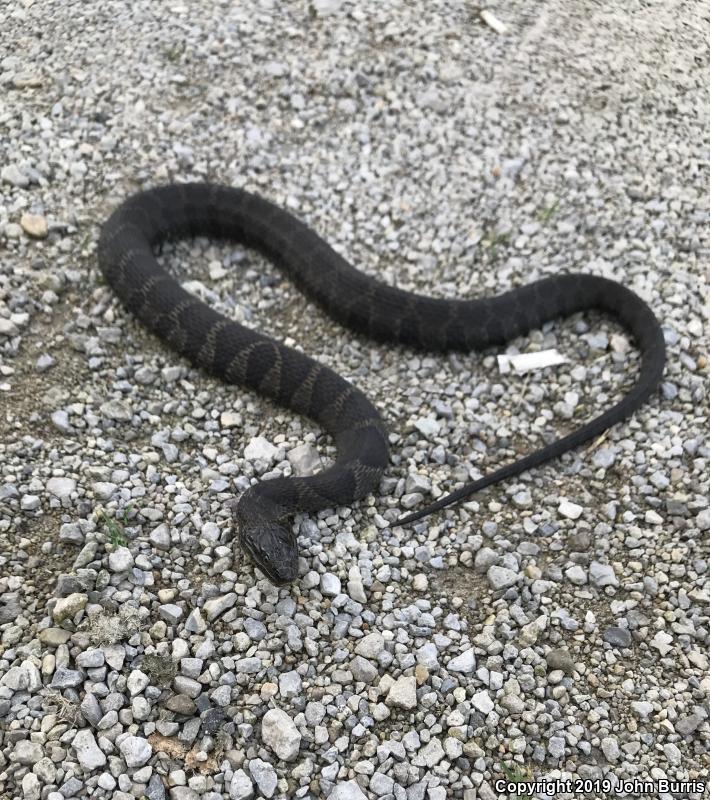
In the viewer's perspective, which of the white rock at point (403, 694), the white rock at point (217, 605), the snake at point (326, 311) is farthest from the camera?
the snake at point (326, 311)

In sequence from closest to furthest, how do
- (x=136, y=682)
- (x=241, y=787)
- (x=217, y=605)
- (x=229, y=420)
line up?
(x=241, y=787) < (x=136, y=682) < (x=217, y=605) < (x=229, y=420)

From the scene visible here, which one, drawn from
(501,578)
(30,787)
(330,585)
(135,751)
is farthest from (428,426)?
(30,787)

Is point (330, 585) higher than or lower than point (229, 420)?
higher

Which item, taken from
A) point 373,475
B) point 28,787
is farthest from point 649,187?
point 28,787

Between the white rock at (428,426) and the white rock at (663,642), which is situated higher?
the white rock at (663,642)

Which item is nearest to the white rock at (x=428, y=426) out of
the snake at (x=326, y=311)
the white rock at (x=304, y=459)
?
the snake at (x=326, y=311)

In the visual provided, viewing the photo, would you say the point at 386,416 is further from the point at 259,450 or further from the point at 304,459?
the point at 259,450

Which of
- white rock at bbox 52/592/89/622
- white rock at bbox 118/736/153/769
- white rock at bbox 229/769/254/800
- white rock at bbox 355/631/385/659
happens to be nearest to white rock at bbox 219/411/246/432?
white rock at bbox 52/592/89/622

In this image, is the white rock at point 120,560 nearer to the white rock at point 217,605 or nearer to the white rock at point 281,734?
the white rock at point 217,605
